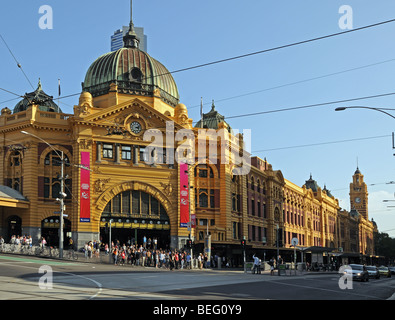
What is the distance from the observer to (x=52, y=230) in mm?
58719

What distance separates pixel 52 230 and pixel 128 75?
21615mm

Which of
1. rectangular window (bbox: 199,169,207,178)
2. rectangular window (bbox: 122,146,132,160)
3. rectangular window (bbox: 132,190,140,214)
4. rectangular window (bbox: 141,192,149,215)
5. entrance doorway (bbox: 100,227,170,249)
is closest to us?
entrance doorway (bbox: 100,227,170,249)

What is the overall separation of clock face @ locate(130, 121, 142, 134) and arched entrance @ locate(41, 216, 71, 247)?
12862mm

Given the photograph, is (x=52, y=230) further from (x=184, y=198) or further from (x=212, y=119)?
(x=212, y=119)

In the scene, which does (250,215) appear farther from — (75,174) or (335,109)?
(335,109)

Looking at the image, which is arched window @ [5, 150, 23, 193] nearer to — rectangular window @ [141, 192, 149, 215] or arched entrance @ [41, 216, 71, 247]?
arched entrance @ [41, 216, 71, 247]

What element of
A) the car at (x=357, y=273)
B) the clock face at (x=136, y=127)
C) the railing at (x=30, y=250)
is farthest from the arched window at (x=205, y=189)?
the car at (x=357, y=273)

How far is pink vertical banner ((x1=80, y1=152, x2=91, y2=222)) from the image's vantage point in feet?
188

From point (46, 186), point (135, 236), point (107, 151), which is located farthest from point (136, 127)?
point (135, 236)

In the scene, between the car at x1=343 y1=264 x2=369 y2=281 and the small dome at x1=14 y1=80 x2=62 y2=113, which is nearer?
the car at x1=343 y1=264 x2=369 y2=281

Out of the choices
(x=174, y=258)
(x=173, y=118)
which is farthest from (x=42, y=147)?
(x=174, y=258)

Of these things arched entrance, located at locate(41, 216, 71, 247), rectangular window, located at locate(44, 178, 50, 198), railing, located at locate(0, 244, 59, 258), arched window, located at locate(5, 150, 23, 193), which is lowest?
railing, located at locate(0, 244, 59, 258)

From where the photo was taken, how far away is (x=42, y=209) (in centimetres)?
5759

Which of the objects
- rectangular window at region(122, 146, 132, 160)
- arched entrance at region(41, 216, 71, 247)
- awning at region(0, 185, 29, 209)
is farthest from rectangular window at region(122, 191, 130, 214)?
awning at region(0, 185, 29, 209)
